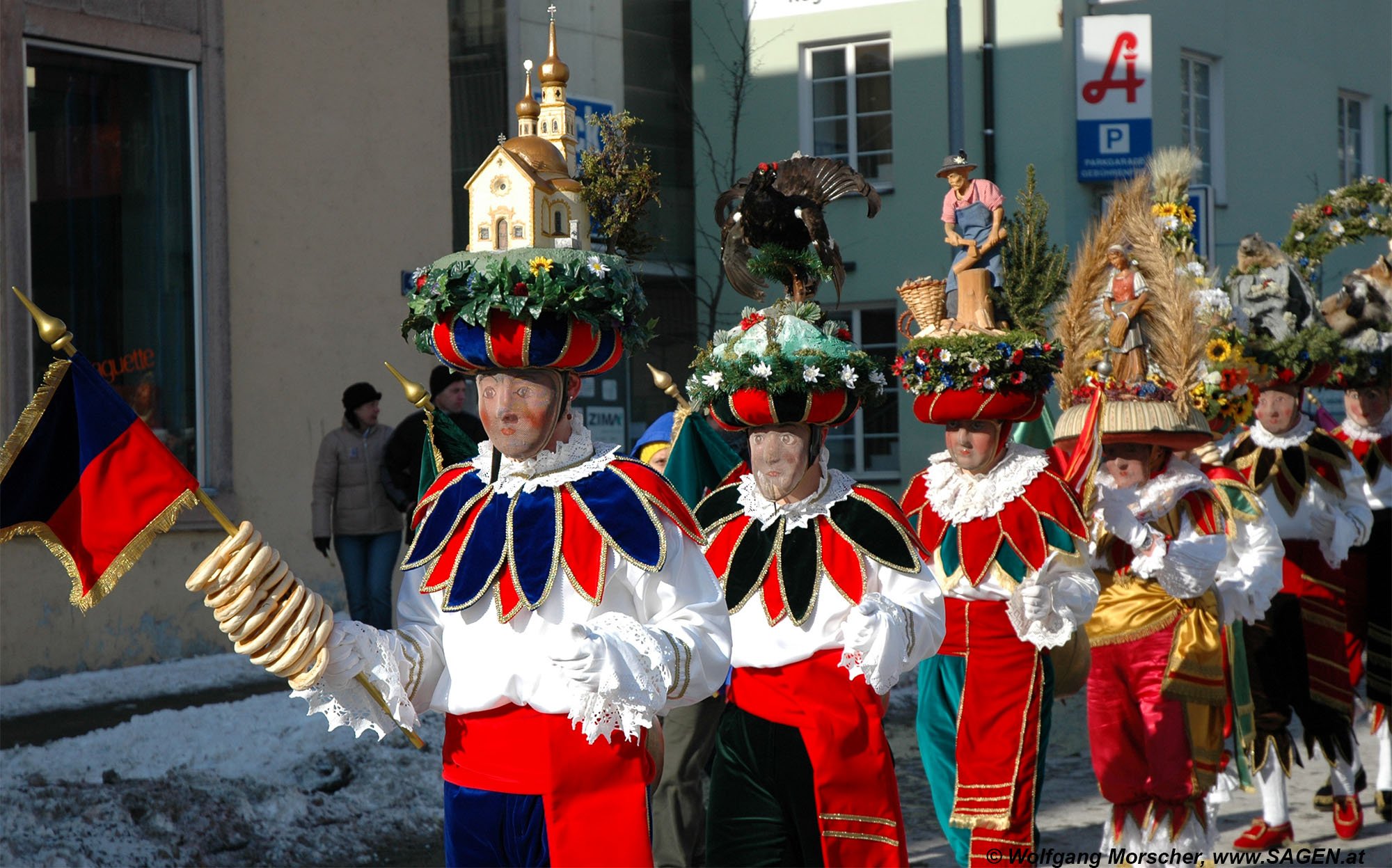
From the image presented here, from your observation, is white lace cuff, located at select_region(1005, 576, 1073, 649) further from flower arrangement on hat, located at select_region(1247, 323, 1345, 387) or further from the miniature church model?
flower arrangement on hat, located at select_region(1247, 323, 1345, 387)

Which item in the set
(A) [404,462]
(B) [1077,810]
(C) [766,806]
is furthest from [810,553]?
(A) [404,462]

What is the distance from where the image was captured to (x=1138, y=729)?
673 centimetres

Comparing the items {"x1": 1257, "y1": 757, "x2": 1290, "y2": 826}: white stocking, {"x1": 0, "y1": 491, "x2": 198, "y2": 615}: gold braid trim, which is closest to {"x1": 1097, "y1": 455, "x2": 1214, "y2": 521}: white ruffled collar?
{"x1": 1257, "y1": 757, "x2": 1290, "y2": 826}: white stocking

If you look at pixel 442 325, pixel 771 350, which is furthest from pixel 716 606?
pixel 771 350

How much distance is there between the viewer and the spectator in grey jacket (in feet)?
33.4

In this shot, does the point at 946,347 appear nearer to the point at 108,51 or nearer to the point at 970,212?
the point at 970,212

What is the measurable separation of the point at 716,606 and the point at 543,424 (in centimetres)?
65

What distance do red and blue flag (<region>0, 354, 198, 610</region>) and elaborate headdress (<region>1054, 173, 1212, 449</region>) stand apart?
4.40m

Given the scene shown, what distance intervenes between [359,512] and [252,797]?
9.90 ft

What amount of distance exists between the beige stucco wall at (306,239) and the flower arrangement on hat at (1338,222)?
6.03 m

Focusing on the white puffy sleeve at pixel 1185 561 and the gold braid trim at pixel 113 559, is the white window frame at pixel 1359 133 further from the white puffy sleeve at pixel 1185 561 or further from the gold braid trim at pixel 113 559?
the gold braid trim at pixel 113 559

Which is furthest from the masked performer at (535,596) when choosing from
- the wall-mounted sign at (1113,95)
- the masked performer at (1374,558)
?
the wall-mounted sign at (1113,95)

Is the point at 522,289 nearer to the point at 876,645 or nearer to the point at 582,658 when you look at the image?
the point at 582,658

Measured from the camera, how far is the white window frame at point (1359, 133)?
21.6m
